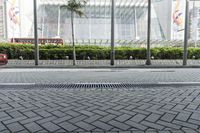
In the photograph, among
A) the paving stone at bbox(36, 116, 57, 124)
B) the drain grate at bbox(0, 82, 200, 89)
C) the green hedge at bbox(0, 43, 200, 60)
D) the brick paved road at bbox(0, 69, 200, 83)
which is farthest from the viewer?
the green hedge at bbox(0, 43, 200, 60)

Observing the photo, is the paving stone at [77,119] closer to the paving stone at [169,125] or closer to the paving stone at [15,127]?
the paving stone at [15,127]

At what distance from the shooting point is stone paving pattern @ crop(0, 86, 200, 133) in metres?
3.50

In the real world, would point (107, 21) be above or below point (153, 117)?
above

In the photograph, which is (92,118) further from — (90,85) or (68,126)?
(90,85)

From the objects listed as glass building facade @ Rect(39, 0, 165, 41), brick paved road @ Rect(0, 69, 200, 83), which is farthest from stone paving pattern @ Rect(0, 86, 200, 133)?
glass building facade @ Rect(39, 0, 165, 41)

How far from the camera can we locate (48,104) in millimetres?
4895

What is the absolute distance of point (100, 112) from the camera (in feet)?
14.1

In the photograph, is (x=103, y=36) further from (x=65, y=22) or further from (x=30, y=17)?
(x=30, y=17)

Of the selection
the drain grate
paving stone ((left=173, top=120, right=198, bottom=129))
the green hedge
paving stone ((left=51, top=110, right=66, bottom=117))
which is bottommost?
paving stone ((left=173, top=120, right=198, bottom=129))

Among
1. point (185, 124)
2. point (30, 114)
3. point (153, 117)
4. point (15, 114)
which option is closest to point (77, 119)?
point (30, 114)

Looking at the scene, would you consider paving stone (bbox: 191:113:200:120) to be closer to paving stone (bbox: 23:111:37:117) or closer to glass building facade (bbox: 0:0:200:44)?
paving stone (bbox: 23:111:37:117)

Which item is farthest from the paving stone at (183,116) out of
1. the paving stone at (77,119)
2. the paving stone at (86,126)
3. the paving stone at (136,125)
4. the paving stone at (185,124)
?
the paving stone at (77,119)

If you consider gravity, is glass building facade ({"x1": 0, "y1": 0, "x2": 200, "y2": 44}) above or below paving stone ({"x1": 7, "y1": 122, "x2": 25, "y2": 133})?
above

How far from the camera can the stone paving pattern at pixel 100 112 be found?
11.5 feet
